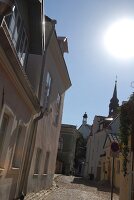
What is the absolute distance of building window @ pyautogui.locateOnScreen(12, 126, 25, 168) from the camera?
36.4 ft

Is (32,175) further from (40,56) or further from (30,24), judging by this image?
(30,24)

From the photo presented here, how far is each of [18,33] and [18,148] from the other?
380 cm

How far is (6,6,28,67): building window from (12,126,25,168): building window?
2.57 m

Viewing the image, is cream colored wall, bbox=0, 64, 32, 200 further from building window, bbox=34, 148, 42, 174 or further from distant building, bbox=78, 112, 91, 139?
distant building, bbox=78, 112, 91, 139

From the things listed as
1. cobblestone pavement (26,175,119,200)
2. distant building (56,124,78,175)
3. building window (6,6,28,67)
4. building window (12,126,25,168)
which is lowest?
cobblestone pavement (26,175,119,200)

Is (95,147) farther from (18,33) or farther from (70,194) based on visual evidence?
(18,33)

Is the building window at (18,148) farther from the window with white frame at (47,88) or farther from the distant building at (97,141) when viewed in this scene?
the distant building at (97,141)

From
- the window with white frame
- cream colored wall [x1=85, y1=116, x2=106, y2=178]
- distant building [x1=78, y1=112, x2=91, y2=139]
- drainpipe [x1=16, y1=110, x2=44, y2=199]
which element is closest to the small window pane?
drainpipe [x1=16, y1=110, x2=44, y2=199]

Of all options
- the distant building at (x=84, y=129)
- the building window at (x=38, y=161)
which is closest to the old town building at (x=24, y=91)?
the building window at (x=38, y=161)

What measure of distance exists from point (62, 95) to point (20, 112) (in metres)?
9.98

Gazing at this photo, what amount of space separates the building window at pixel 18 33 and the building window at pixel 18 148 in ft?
8.43

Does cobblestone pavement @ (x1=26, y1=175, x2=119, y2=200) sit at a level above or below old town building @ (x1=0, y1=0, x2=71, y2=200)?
below

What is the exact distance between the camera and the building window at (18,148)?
1110 centimetres

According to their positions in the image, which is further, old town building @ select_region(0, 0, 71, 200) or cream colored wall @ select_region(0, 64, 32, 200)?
cream colored wall @ select_region(0, 64, 32, 200)
